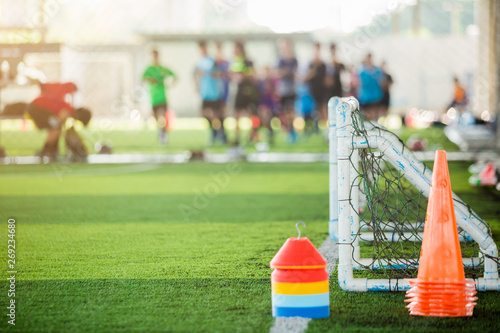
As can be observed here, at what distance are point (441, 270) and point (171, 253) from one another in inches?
83.1

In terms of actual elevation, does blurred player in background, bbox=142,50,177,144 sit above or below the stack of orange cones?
above

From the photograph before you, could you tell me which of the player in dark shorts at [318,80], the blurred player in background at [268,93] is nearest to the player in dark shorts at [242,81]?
the player in dark shorts at [318,80]

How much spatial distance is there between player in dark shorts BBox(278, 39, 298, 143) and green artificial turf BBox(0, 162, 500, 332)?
24.3 ft

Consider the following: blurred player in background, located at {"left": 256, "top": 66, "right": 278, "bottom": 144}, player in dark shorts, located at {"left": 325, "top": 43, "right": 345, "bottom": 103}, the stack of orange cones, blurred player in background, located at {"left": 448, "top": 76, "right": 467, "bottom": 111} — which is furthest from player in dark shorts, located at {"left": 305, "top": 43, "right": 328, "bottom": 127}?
the stack of orange cones

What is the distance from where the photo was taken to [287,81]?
1756cm

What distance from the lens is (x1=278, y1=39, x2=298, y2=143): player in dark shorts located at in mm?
17297

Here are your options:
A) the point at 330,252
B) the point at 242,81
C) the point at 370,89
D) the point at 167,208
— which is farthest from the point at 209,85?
the point at 330,252

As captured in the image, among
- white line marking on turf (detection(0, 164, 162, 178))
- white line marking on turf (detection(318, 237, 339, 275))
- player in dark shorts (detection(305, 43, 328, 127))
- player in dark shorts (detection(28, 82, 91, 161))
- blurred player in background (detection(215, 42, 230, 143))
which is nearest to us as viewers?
white line marking on turf (detection(318, 237, 339, 275))

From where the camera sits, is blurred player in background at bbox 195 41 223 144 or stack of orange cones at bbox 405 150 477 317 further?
blurred player in background at bbox 195 41 223 144

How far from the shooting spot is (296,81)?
18.3 meters

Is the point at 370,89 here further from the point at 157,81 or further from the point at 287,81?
the point at 157,81

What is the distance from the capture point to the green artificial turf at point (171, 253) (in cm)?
324

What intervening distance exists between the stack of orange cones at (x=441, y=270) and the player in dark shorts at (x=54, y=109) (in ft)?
31.8

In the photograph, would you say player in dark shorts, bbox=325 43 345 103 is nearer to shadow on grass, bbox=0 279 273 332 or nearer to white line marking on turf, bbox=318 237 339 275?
white line marking on turf, bbox=318 237 339 275
